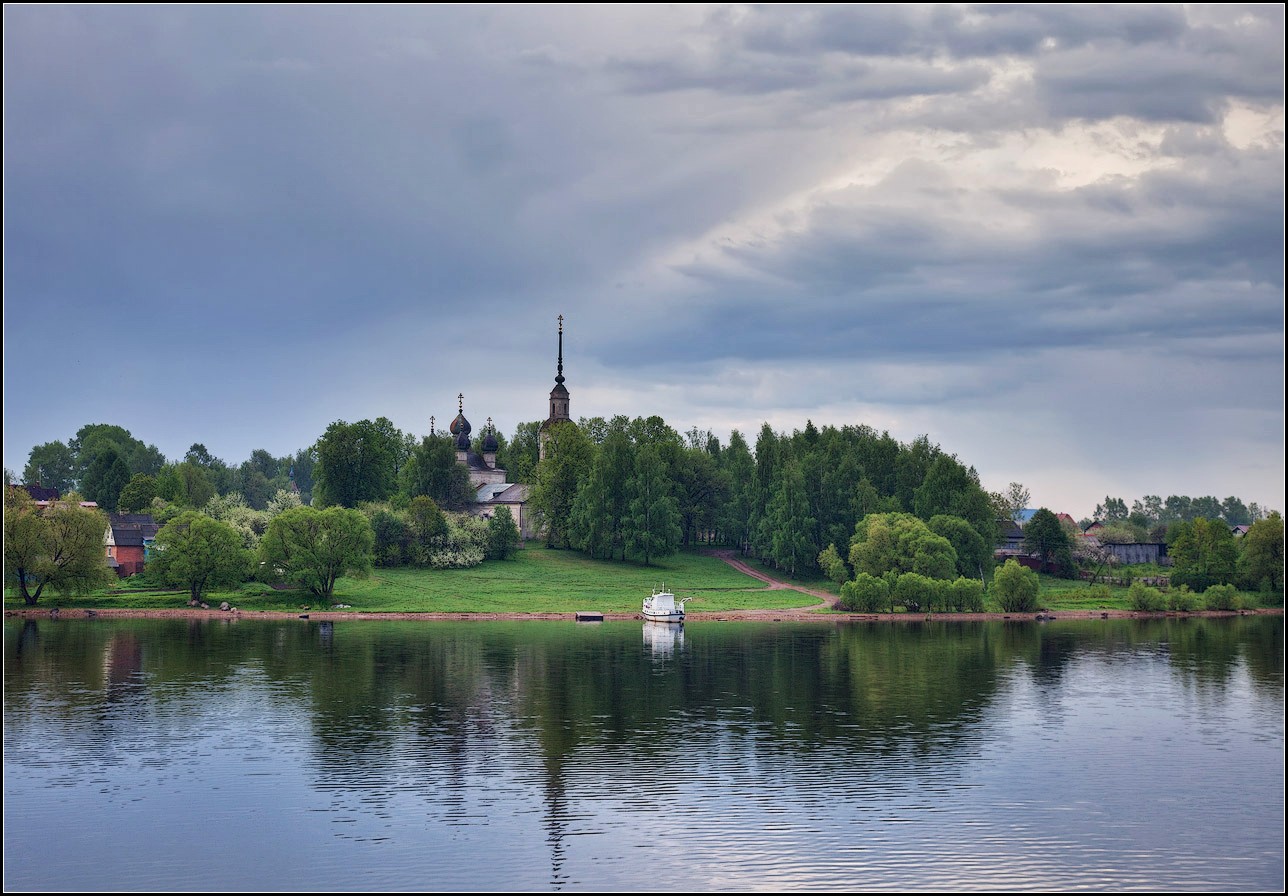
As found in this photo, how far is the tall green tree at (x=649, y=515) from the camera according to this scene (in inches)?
6127

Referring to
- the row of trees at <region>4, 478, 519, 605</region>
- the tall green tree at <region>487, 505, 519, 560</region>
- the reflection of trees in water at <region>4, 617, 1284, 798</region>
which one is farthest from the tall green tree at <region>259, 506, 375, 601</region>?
the tall green tree at <region>487, 505, 519, 560</region>

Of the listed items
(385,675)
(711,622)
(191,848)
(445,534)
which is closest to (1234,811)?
(191,848)

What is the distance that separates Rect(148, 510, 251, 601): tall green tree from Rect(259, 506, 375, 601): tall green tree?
2.81 meters

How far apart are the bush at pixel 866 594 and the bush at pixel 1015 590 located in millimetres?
11419

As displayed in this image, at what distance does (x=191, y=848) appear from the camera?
1572 inches

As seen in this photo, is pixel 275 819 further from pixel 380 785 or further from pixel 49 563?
pixel 49 563

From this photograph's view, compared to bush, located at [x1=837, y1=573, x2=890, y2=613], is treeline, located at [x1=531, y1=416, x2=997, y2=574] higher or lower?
higher

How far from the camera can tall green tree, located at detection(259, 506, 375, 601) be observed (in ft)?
405

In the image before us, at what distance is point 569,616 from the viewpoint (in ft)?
396

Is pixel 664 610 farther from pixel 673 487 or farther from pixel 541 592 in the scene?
pixel 673 487

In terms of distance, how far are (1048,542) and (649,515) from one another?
50.6 m

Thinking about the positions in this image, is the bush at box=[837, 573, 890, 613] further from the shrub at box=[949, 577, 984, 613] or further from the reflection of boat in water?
the reflection of boat in water

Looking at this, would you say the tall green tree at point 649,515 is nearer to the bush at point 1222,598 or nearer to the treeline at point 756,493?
the treeline at point 756,493

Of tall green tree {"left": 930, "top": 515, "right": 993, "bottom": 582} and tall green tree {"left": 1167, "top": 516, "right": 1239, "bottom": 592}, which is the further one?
tall green tree {"left": 1167, "top": 516, "right": 1239, "bottom": 592}
